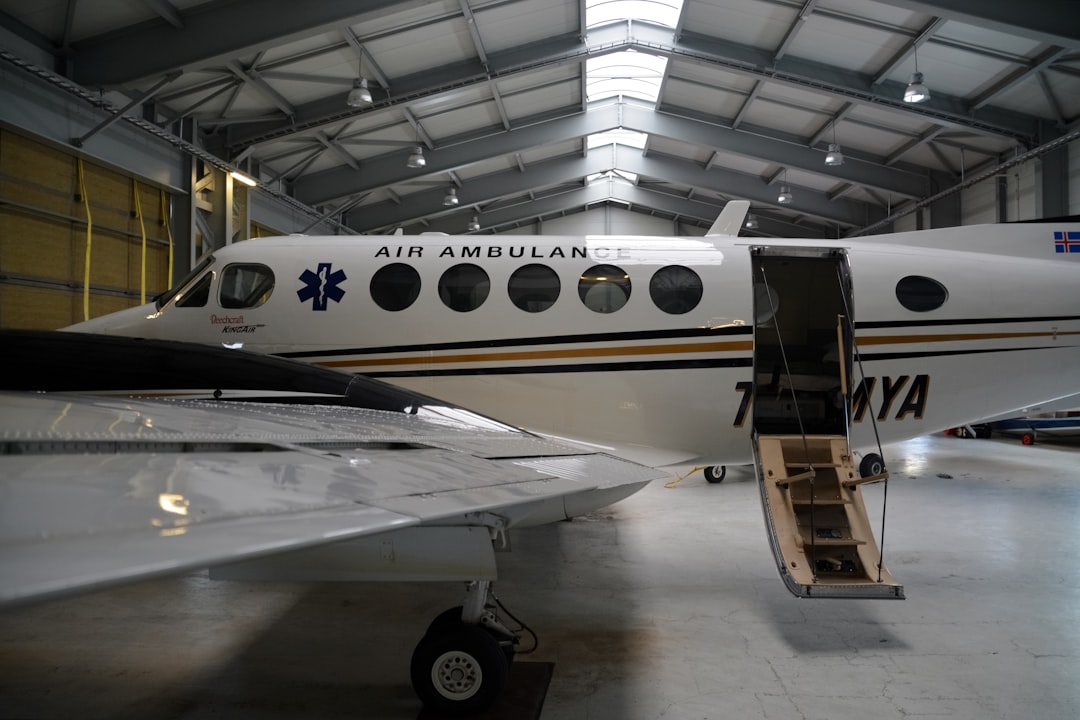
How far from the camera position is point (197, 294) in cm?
761

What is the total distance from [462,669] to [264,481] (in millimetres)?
2571

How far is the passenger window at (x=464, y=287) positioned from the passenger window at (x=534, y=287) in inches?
10.7

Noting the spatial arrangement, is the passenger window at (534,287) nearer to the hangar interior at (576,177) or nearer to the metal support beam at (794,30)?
the hangar interior at (576,177)

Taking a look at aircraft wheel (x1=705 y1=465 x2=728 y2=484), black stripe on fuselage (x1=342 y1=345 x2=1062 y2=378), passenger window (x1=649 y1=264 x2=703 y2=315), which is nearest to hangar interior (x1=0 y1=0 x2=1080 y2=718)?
aircraft wheel (x1=705 y1=465 x2=728 y2=484)

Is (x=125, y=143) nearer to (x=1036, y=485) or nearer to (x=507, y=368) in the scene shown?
(x=507, y=368)

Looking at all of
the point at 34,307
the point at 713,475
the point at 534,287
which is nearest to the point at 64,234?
the point at 34,307

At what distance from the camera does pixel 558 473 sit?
352cm

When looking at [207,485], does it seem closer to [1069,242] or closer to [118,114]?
[1069,242]

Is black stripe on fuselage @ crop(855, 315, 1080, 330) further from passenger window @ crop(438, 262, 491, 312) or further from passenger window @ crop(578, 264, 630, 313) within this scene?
passenger window @ crop(438, 262, 491, 312)

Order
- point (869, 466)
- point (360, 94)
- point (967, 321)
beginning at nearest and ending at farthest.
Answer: point (967, 321), point (869, 466), point (360, 94)

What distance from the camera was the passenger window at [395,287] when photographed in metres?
7.21

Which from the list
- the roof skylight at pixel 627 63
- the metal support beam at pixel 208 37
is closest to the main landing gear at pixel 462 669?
the metal support beam at pixel 208 37

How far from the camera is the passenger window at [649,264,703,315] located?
7070 mm

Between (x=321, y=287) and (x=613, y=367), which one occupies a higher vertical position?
(x=321, y=287)
